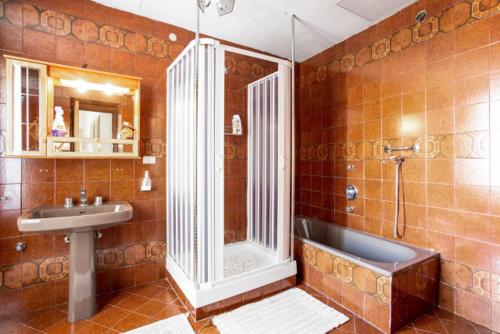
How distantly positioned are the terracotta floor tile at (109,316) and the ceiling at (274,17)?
8.45 ft

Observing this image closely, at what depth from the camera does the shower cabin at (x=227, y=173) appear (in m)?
1.82

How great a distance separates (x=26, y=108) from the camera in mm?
1847

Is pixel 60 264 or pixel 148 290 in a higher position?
pixel 60 264

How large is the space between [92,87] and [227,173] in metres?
1.43

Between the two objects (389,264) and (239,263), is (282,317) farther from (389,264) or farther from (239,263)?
(389,264)

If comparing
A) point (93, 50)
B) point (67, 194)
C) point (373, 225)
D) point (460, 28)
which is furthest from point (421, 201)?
point (93, 50)

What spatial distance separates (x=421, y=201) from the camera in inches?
84.8

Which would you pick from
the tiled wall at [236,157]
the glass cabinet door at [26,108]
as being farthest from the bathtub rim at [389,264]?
the glass cabinet door at [26,108]

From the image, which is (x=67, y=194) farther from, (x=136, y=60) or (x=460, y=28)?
(x=460, y=28)

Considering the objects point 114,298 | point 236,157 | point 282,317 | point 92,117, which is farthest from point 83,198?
point 282,317

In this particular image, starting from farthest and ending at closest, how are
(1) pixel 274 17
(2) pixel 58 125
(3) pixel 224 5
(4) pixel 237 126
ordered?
(4) pixel 237 126 < (1) pixel 274 17 < (2) pixel 58 125 < (3) pixel 224 5

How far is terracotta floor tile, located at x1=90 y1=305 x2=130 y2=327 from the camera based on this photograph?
1.81 metres

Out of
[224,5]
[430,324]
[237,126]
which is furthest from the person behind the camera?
[237,126]

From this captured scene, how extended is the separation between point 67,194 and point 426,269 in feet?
9.66
